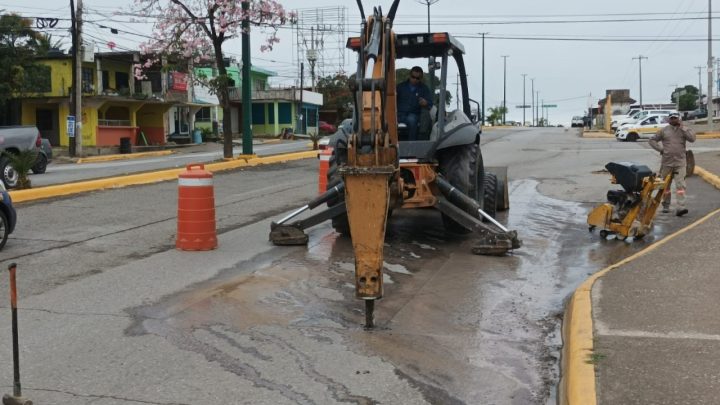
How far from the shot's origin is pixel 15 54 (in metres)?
38.2

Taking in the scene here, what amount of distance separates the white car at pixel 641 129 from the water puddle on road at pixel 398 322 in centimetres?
3276

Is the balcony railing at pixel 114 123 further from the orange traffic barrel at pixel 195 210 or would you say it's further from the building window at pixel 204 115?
the orange traffic barrel at pixel 195 210

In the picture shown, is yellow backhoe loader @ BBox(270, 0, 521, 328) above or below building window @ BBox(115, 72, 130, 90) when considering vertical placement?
below

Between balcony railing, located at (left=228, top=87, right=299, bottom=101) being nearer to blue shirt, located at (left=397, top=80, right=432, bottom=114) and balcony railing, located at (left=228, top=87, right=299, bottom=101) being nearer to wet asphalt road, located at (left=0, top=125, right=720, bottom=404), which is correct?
wet asphalt road, located at (left=0, top=125, right=720, bottom=404)

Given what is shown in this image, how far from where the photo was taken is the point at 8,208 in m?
9.41

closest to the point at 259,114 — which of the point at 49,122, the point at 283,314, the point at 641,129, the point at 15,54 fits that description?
the point at 49,122

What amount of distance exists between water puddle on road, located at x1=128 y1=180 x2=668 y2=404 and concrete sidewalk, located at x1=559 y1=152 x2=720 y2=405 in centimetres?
31

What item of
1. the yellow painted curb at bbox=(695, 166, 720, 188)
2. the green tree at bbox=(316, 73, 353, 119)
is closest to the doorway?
the yellow painted curb at bbox=(695, 166, 720, 188)

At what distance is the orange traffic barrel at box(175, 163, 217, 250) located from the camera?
9320 millimetres

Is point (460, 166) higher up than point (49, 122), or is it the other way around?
point (49, 122)

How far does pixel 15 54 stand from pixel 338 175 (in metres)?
34.4

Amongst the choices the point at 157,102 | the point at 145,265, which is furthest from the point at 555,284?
the point at 157,102

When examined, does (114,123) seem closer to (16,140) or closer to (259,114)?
(259,114)

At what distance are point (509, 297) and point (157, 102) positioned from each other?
44695mm
